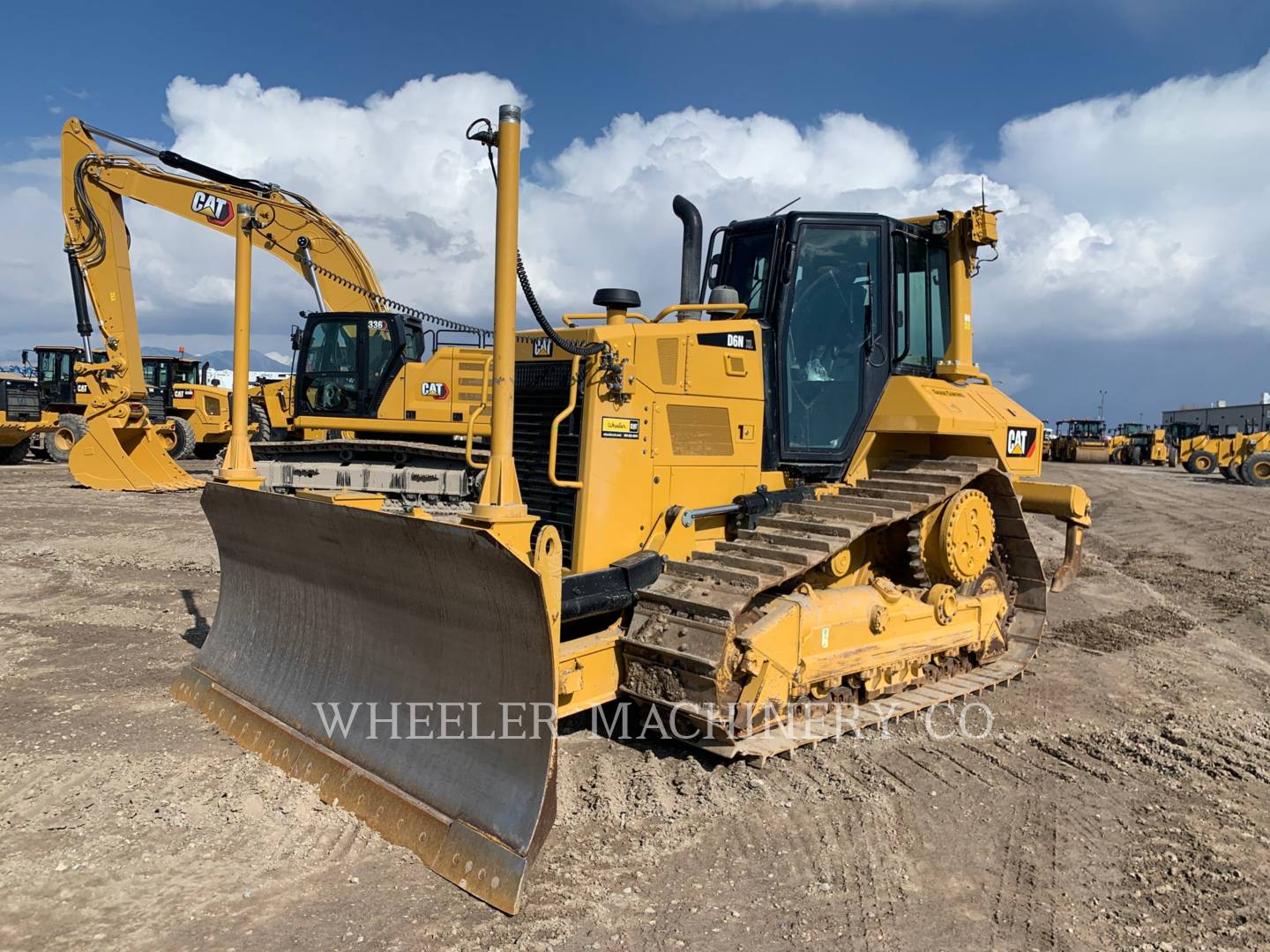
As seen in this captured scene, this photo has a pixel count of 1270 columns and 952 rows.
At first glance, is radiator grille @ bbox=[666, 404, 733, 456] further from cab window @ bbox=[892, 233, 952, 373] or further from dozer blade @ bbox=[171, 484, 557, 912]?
dozer blade @ bbox=[171, 484, 557, 912]

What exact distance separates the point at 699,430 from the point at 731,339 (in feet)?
1.99

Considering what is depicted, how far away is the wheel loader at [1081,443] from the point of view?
4250cm

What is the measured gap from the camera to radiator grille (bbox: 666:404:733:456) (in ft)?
17.1

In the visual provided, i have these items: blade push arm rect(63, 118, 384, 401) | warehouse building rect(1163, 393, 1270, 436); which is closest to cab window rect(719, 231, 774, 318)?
blade push arm rect(63, 118, 384, 401)

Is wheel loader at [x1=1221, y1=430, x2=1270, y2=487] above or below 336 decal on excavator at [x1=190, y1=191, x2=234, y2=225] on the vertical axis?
below

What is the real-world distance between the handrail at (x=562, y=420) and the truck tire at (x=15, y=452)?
2300cm

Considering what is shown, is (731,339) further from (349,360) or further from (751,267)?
(349,360)

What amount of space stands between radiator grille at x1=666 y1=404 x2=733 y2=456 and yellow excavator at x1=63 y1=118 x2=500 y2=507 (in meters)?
5.31

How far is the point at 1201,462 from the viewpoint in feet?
106

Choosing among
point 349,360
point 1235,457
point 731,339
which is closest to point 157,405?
point 349,360

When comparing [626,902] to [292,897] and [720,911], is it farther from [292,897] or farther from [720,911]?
[292,897]

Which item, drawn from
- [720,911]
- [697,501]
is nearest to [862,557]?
[697,501]

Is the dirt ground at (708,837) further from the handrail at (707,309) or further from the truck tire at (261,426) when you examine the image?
the truck tire at (261,426)

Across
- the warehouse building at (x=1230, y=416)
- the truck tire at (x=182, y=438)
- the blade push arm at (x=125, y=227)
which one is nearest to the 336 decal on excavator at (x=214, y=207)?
the blade push arm at (x=125, y=227)
